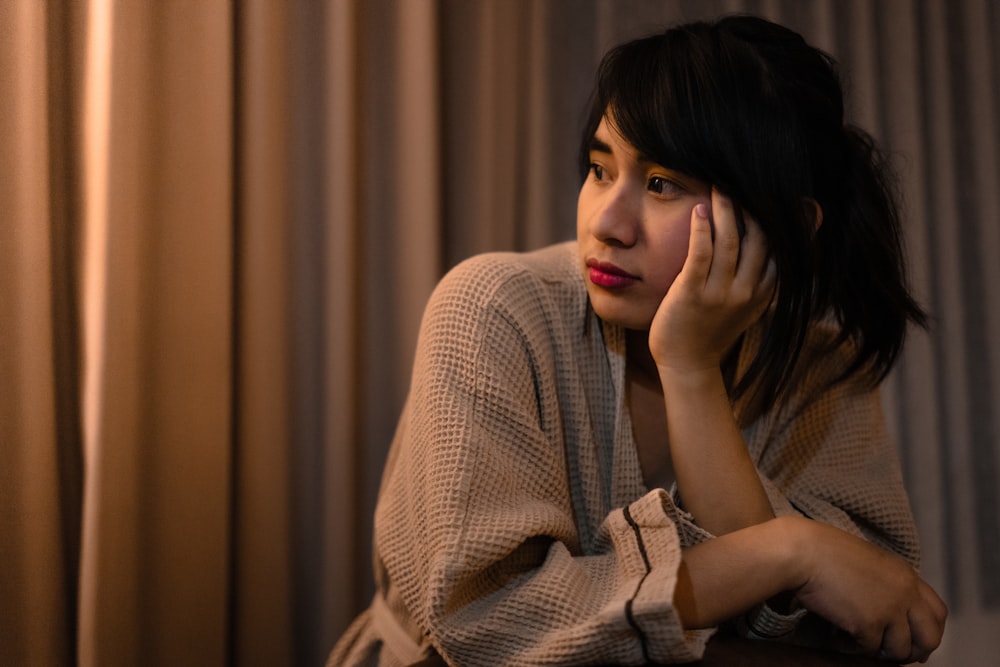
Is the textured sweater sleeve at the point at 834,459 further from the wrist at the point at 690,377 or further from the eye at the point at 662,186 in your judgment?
the eye at the point at 662,186

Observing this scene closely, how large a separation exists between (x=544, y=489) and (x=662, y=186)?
14.4 inches

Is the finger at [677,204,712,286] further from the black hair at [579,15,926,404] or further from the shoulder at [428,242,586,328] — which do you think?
the shoulder at [428,242,586,328]

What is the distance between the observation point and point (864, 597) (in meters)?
0.85

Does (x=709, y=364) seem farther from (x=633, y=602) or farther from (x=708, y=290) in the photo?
(x=633, y=602)

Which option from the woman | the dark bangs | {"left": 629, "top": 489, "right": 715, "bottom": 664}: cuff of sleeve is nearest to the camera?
{"left": 629, "top": 489, "right": 715, "bottom": 664}: cuff of sleeve

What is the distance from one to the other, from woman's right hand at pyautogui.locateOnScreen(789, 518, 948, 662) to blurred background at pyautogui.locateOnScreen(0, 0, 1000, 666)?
29.3 inches

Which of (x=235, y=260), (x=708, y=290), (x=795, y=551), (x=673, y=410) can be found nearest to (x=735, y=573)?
(x=795, y=551)

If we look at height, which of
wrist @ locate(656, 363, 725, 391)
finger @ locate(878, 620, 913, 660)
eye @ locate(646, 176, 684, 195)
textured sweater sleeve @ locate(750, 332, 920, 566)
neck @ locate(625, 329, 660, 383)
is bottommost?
finger @ locate(878, 620, 913, 660)

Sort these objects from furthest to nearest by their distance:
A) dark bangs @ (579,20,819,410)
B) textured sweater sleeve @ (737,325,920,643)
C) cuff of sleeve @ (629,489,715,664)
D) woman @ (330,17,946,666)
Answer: textured sweater sleeve @ (737,325,920,643) → dark bangs @ (579,20,819,410) → woman @ (330,17,946,666) → cuff of sleeve @ (629,489,715,664)

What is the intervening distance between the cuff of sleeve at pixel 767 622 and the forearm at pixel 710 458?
100mm

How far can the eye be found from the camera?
0.93 m

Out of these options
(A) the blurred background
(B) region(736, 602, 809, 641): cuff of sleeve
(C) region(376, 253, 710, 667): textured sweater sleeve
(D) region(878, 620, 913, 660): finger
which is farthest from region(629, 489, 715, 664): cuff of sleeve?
(A) the blurred background

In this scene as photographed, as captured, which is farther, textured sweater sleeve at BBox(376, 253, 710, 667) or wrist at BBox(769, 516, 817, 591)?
wrist at BBox(769, 516, 817, 591)

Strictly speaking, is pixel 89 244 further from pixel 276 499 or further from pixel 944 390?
pixel 944 390
